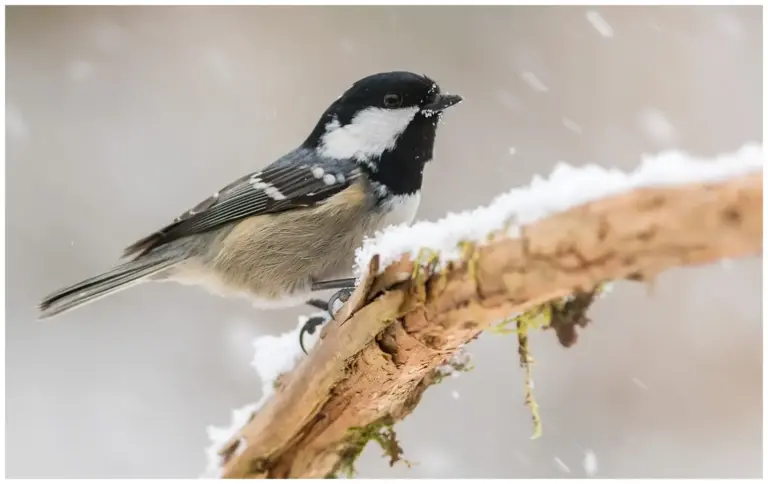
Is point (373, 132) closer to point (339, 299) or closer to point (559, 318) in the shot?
point (339, 299)

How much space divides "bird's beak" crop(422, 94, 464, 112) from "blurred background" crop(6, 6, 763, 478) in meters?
0.13

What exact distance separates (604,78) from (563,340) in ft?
2.75

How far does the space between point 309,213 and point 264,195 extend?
4.0 inches

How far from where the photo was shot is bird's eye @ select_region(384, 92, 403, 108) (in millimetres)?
1175

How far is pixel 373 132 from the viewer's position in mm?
1182

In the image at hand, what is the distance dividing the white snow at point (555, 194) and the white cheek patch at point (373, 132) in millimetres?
425

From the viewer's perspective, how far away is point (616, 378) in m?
1.44

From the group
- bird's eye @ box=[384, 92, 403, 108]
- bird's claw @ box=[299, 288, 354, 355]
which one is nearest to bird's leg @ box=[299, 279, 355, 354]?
bird's claw @ box=[299, 288, 354, 355]

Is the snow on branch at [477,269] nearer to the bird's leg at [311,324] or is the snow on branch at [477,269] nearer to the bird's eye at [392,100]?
the bird's leg at [311,324]

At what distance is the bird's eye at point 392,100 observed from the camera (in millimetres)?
1175

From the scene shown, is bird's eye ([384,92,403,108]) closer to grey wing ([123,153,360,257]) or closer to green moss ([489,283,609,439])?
grey wing ([123,153,360,257])

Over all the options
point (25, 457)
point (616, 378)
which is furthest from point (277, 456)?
point (616, 378)

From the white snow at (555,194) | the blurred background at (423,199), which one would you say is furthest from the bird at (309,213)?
the white snow at (555,194)

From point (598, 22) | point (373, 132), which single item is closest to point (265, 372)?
point (373, 132)
